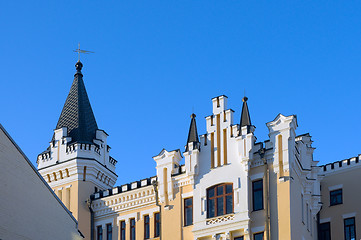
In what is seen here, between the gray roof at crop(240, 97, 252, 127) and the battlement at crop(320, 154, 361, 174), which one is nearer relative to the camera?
the gray roof at crop(240, 97, 252, 127)

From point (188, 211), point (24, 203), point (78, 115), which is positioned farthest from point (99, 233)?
point (24, 203)

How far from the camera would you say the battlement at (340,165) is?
162ft

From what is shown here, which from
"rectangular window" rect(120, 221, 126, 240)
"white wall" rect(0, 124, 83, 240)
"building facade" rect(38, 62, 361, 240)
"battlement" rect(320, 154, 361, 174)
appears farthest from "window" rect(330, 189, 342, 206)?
"white wall" rect(0, 124, 83, 240)

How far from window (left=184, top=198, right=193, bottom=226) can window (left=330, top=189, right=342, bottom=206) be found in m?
8.51

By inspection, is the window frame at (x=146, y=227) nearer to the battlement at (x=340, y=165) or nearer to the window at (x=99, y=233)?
the window at (x=99, y=233)

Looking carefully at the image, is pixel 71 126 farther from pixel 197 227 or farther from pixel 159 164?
pixel 197 227

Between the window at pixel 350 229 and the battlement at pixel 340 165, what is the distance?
3080mm

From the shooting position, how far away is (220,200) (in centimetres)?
4556

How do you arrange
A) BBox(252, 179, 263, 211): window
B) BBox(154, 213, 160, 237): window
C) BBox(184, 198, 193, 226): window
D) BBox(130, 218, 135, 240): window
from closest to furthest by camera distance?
BBox(252, 179, 263, 211): window
BBox(184, 198, 193, 226): window
BBox(154, 213, 160, 237): window
BBox(130, 218, 135, 240): window

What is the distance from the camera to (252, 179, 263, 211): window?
147ft

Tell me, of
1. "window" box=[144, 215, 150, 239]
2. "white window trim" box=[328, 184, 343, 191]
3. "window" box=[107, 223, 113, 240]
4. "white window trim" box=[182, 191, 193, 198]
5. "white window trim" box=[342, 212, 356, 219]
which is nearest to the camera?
"white window trim" box=[182, 191, 193, 198]

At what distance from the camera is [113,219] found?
168ft

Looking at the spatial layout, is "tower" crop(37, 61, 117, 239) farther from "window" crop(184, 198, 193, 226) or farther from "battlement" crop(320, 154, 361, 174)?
"battlement" crop(320, 154, 361, 174)

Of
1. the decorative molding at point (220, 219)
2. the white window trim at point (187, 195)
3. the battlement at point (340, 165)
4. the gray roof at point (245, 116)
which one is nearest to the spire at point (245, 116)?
the gray roof at point (245, 116)
